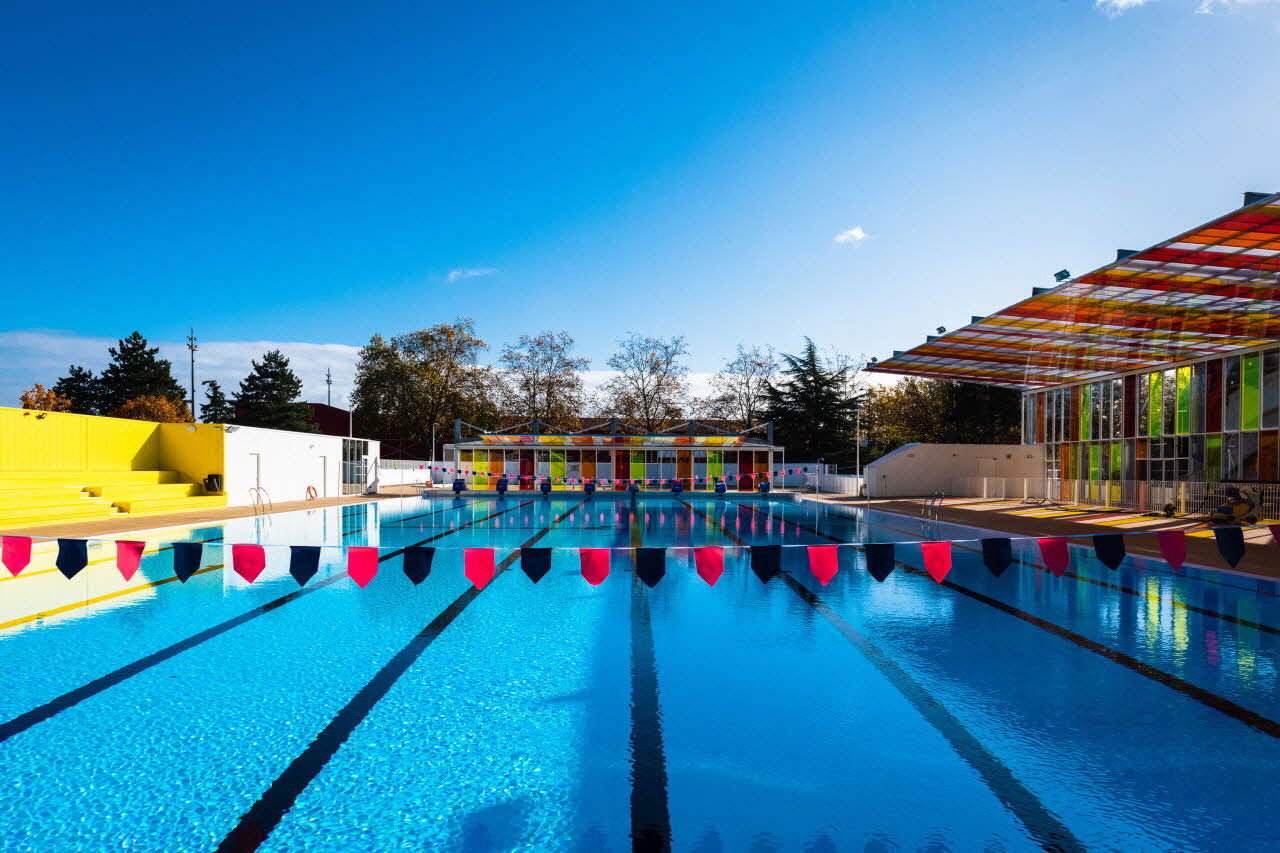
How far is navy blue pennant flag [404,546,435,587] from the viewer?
6430mm

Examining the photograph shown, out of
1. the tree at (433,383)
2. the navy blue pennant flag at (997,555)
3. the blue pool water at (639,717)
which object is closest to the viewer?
the blue pool water at (639,717)

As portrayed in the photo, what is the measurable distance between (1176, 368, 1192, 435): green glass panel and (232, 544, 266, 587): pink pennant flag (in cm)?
2227

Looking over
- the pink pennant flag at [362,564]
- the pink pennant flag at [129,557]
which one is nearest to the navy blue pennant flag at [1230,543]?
the pink pennant flag at [362,564]

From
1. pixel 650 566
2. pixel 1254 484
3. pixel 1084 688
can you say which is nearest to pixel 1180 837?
pixel 1084 688

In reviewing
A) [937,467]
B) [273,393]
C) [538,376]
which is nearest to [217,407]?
[273,393]

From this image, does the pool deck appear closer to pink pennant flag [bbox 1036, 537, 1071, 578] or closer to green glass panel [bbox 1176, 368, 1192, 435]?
pink pennant flag [bbox 1036, 537, 1071, 578]

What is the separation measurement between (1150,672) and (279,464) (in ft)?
78.1

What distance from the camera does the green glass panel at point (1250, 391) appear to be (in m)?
17.0

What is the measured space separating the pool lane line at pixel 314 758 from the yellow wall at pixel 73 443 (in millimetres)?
17322

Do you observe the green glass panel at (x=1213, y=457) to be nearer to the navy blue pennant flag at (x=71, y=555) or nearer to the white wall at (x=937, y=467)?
the white wall at (x=937, y=467)

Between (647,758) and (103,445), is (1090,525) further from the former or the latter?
(103,445)

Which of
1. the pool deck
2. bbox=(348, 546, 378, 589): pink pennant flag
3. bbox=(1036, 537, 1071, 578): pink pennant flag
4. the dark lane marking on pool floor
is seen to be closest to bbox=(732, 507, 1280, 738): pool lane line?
bbox=(1036, 537, 1071, 578): pink pennant flag

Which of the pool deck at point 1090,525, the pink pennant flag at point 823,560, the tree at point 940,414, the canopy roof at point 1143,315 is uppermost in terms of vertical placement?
the canopy roof at point 1143,315

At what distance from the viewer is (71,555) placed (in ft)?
22.9
